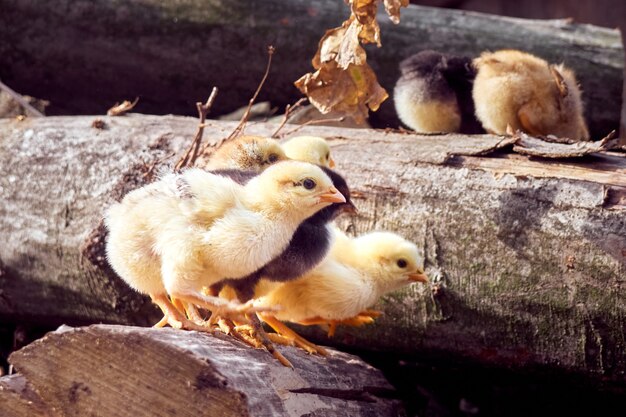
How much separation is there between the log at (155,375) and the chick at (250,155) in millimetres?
650

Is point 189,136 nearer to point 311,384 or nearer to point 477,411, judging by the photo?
point 311,384

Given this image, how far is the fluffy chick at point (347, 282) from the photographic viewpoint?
2.54 m

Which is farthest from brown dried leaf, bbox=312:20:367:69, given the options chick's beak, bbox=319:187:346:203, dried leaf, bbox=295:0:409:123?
chick's beak, bbox=319:187:346:203

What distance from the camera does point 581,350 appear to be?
272cm

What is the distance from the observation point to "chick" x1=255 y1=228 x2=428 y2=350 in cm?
254

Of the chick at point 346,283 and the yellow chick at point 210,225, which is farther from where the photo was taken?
the chick at point 346,283

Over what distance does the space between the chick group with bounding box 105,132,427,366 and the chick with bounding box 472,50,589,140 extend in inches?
52.0

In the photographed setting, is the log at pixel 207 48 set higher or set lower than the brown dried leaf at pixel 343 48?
lower

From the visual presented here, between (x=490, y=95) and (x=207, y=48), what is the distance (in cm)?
148

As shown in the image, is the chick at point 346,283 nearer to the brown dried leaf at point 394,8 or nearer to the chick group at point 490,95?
the brown dried leaf at point 394,8

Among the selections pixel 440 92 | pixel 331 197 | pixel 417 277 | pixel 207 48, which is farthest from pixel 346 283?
pixel 207 48

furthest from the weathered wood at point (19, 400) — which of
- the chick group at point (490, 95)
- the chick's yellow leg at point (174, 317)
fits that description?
the chick group at point (490, 95)

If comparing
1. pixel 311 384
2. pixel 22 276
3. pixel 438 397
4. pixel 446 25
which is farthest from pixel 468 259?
pixel 446 25

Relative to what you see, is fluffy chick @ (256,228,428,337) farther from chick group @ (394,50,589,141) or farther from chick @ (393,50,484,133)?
chick @ (393,50,484,133)
